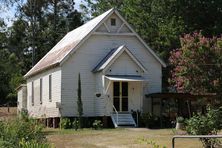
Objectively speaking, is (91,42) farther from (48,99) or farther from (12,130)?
(12,130)

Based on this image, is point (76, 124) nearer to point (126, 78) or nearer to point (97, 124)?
point (97, 124)

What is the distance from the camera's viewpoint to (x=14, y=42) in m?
77.2

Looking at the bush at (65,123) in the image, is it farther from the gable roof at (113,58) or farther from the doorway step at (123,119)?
the gable roof at (113,58)

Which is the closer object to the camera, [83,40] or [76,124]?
[76,124]

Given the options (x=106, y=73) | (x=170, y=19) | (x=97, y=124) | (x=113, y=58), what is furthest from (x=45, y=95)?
(x=170, y=19)

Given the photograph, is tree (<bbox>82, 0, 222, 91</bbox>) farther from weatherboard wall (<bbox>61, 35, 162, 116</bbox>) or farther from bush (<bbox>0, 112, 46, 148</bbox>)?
bush (<bbox>0, 112, 46, 148</bbox>)

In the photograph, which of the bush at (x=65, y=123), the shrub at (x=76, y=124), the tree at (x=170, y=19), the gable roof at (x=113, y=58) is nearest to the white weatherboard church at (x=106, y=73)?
the gable roof at (x=113, y=58)

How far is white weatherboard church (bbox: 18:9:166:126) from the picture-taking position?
35500 millimetres

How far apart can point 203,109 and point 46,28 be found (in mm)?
41053

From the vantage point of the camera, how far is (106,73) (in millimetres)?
35344

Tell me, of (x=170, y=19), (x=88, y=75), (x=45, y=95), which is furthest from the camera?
(x=170, y=19)

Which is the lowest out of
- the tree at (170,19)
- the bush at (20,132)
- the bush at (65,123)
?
the bush at (65,123)

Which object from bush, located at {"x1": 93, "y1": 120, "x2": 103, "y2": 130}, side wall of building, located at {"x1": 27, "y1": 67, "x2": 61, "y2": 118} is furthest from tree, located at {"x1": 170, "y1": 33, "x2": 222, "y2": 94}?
side wall of building, located at {"x1": 27, "y1": 67, "x2": 61, "y2": 118}

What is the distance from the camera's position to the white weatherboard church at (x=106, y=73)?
35.5 metres
